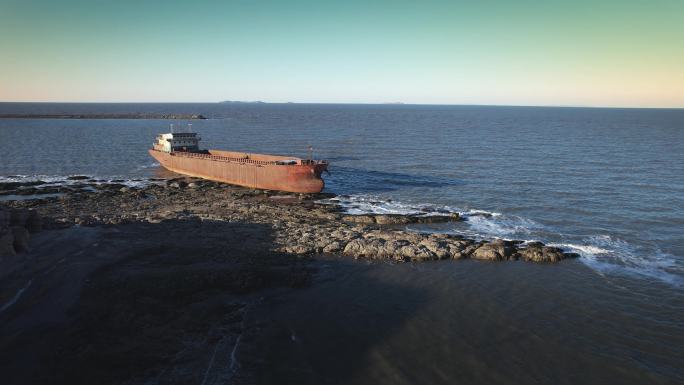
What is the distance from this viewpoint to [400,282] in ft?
74.0

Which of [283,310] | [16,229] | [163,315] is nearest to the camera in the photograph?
[163,315]

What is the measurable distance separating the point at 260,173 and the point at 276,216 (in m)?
12.0

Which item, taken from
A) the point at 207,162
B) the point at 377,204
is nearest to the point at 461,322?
the point at 377,204

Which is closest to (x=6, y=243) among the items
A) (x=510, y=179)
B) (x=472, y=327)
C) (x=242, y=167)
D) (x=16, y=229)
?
(x=16, y=229)

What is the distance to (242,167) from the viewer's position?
4572 centimetres

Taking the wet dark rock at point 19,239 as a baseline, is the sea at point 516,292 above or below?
below

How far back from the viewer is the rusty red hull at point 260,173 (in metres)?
42.5

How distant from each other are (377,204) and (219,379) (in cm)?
2568

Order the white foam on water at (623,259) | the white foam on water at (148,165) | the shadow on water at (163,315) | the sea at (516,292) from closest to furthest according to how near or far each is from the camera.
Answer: the shadow on water at (163,315), the sea at (516,292), the white foam on water at (623,259), the white foam on water at (148,165)

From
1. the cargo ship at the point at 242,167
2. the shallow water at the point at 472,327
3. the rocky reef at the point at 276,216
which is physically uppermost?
the cargo ship at the point at 242,167

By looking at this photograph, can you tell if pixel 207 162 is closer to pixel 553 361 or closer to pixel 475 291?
pixel 475 291

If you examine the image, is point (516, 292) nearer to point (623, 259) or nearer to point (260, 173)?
point (623, 259)

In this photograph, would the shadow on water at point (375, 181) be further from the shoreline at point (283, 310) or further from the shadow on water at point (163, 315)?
the shadow on water at point (163, 315)

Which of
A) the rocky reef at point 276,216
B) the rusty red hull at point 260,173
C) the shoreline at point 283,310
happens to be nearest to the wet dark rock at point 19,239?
the shoreline at point 283,310
